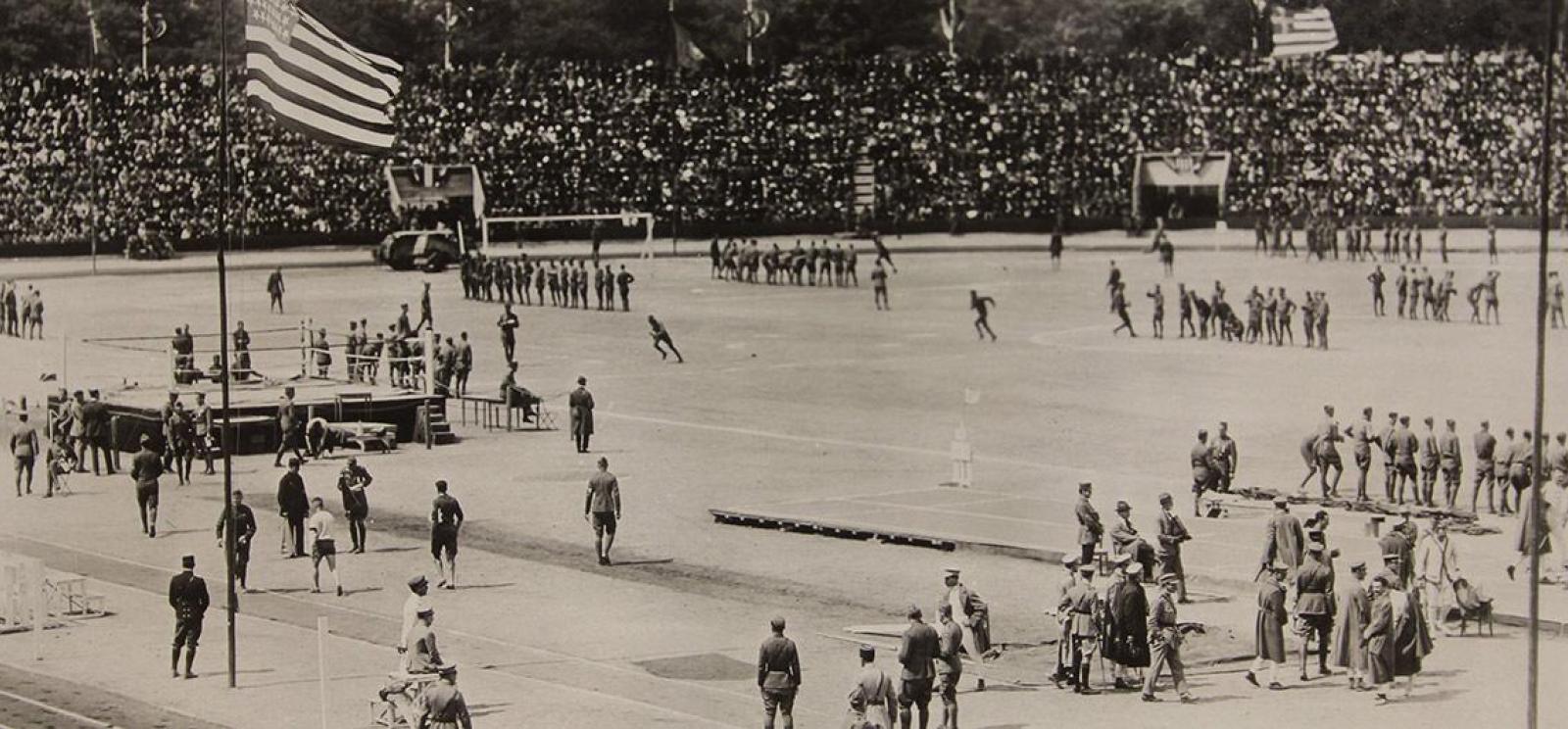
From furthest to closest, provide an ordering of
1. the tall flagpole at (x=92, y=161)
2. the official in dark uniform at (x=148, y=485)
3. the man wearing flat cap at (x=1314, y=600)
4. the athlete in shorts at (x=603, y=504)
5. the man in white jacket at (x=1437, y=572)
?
the tall flagpole at (x=92, y=161)
the official in dark uniform at (x=148, y=485)
the athlete in shorts at (x=603, y=504)
the man in white jacket at (x=1437, y=572)
the man wearing flat cap at (x=1314, y=600)

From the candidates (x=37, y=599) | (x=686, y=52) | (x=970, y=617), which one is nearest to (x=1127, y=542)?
(x=970, y=617)

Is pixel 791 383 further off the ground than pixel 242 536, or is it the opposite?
pixel 791 383

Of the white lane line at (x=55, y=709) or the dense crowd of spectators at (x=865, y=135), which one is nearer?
the white lane line at (x=55, y=709)

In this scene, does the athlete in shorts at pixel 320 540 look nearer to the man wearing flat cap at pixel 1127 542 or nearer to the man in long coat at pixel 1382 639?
the man wearing flat cap at pixel 1127 542

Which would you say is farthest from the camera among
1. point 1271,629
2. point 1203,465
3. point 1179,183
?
point 1179,183

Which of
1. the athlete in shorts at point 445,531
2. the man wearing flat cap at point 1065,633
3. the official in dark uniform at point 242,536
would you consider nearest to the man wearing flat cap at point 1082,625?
the man wearing flat cap at point 1065,633

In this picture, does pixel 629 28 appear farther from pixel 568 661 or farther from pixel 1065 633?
pixel 1065 633
